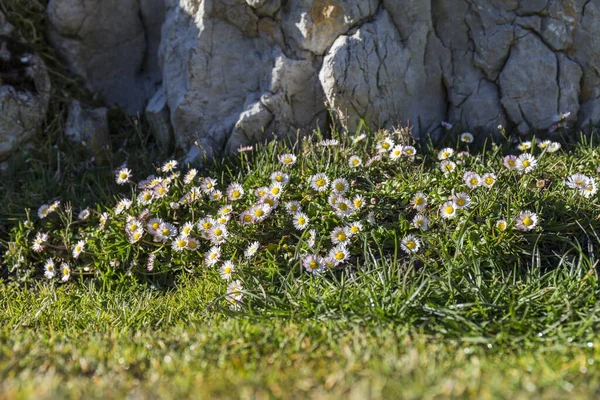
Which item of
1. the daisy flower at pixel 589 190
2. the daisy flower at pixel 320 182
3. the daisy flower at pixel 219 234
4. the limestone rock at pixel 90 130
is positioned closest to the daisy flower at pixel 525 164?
the daisy flower at pixel 589 190

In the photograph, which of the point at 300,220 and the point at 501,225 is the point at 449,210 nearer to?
the point at 501,225

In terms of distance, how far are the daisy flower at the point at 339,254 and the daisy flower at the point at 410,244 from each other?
28 cm

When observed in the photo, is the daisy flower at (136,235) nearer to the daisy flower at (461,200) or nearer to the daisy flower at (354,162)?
the daisy flower at (354,162)

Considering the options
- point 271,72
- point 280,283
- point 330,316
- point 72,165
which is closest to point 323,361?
point 330,316

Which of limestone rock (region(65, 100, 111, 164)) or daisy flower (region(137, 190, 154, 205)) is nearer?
daisy flower (region(137, 190, 154, 205))

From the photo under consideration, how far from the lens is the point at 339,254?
3727 mm

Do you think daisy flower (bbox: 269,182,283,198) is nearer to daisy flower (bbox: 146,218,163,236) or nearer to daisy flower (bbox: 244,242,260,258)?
daisy flower (bbox: 244,242,260,258)

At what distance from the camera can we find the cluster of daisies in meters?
3.82

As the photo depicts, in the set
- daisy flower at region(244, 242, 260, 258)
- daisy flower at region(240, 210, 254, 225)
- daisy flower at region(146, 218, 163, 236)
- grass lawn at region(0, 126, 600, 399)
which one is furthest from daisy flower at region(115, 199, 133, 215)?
daisy flower at region(244, 242, 260, 258)

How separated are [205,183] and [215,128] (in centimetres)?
84

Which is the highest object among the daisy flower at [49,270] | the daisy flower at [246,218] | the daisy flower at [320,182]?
the daisy flower at [320,182]

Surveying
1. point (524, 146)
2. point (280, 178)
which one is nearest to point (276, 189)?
point (280, 178)

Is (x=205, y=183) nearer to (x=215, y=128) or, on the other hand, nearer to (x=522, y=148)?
(x=215, y=128)

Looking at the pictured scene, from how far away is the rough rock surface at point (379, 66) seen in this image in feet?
15.6
